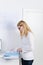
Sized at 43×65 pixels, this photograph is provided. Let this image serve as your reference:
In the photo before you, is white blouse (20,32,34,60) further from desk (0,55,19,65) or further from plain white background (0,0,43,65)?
plain white background (0,0,43,65)

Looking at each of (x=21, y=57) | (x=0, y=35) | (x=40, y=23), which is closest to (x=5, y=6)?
(x=0, y=35)

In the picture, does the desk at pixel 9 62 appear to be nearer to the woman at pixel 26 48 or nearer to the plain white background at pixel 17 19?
the woman at pixel 26 48

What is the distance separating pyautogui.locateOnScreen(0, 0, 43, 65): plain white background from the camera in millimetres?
2779

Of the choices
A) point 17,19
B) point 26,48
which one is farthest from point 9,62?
point 17,19

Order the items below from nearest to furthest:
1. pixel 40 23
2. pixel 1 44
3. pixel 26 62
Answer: pixel 26 62 → pixel 1 44 → pixel 40 23

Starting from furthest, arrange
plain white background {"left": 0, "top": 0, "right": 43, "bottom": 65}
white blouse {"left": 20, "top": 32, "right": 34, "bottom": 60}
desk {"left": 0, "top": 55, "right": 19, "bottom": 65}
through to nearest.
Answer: plain white background {"left": 0, "top": 0, "right": 43, "bottom": 65}, white blouse {"left": 20, "top": 32, "right": 34, "bottom": 60}, desk {"left": 0, "top": 55, "right": 19, "bottom": 65}

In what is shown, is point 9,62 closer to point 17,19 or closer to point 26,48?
point 26,48

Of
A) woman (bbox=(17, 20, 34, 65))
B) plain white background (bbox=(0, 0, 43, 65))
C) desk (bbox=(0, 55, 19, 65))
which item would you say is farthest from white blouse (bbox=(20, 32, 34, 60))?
plain white background (bbox=(0, 0, 43, 65))

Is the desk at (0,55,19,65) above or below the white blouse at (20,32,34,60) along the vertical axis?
below

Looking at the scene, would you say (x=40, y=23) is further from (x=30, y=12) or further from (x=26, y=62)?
(x=26, y=62)

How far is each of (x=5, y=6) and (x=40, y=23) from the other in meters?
0.71

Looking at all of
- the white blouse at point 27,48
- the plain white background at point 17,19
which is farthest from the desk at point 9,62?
the plain white background at point 17,19

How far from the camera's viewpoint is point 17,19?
281 centimetres

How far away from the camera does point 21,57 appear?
2.37 m
